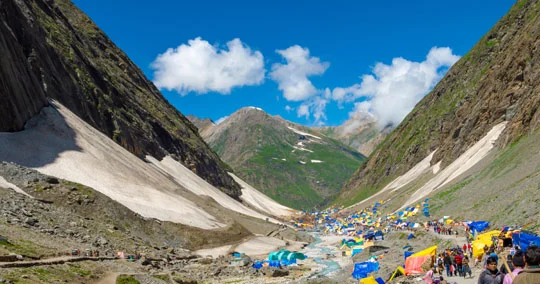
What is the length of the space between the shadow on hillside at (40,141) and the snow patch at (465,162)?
266 feet

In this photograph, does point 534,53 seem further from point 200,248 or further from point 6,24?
point 6,24

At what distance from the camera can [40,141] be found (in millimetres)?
73250

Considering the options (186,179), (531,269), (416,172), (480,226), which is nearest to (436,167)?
(416,172)

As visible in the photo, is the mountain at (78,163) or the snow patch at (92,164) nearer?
the mountain at (78,163)

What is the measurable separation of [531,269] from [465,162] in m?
109

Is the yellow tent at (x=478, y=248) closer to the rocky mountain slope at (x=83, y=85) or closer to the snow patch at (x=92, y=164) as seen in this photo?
the snow patch at (x=92, y=164)

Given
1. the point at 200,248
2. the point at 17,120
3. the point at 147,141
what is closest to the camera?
the point at 200,248

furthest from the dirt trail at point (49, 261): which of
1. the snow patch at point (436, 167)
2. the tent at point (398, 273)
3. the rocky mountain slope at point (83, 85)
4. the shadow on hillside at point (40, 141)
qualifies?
the snow patch at point (436, 167)

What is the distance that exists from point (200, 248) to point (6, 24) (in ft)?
187

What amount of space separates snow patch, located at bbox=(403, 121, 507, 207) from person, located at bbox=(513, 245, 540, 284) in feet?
320

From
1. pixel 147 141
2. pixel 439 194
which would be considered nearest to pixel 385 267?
pixel 439 194

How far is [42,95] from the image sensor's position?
83500mm

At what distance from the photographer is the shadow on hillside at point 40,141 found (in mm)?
64688

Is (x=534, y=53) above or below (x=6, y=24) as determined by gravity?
above
